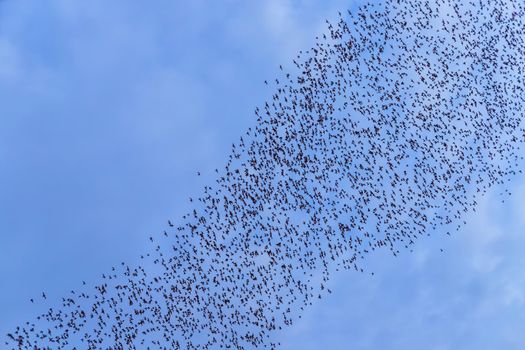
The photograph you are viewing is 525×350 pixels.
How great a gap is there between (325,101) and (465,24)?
9.92 m

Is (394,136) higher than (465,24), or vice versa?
(465,24)

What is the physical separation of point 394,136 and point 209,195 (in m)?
12.3

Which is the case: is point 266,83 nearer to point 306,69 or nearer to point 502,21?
point 306,69

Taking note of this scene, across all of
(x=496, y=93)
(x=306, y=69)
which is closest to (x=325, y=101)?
(x=306, y=69)

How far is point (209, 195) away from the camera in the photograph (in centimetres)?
5156

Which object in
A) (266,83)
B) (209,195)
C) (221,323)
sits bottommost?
(221,323)

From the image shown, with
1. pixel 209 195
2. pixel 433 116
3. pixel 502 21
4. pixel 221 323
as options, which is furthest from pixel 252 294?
pixel 502 21

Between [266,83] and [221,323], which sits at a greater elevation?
[266,83]

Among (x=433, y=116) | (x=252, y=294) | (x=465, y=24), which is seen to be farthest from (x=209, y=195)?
(x=465, y=24)

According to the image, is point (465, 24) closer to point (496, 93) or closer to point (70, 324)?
point (496, 93)

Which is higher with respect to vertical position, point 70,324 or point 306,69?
point 306,69

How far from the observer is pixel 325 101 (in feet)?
170

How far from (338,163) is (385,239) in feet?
18.5

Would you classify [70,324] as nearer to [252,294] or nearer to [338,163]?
[252,294]
